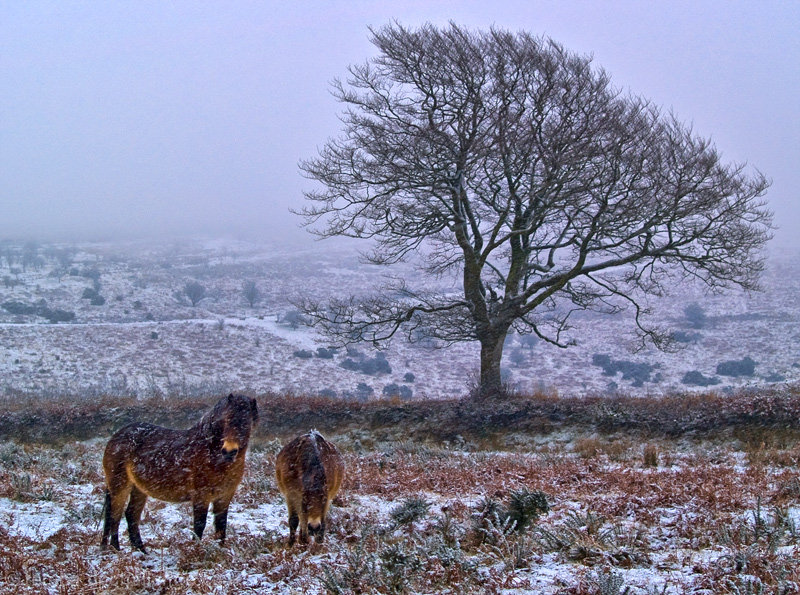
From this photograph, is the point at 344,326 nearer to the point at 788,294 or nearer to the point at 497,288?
the point at 497,288

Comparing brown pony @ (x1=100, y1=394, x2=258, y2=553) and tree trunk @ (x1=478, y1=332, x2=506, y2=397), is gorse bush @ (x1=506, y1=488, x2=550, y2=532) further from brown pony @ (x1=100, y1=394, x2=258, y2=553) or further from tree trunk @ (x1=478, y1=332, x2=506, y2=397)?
tree trunk @ (x1=478, y1=332, x2=506, y2=397)

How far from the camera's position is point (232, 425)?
4652mm

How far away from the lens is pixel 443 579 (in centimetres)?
424

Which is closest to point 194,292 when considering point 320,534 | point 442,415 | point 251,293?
point 251,293

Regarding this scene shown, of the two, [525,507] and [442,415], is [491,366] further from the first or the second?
[525,507]

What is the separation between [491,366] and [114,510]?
514 inches

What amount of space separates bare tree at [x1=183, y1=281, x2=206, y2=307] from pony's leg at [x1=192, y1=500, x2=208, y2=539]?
47.3 metres

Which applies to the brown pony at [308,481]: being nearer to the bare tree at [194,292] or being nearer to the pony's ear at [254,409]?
the pony's ear at [254,409]

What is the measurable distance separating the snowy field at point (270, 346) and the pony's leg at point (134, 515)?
15800 mm

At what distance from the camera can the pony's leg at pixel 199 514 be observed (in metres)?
4.88

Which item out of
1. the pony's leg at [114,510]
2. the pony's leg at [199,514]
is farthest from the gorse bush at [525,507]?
the pony's leg at [114,510]

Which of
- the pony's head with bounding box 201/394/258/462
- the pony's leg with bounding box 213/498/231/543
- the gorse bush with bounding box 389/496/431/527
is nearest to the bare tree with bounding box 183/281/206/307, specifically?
the gorse bush with bounding box 389/496/431/527

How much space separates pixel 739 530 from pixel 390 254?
43.1 feet

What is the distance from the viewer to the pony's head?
183 inches
